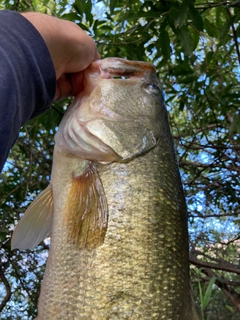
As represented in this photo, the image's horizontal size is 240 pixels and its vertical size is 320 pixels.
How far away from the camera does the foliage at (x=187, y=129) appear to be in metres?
2.67

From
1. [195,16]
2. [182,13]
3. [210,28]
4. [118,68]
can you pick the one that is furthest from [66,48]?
[210,28]

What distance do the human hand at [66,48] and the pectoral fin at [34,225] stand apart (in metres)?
0.43

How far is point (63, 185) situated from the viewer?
1.53 metres

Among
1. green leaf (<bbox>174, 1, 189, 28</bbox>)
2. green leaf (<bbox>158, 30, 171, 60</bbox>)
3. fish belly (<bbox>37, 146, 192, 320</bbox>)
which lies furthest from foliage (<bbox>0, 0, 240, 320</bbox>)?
fish belly (<bbox>37, 146, 192, 320</bbox>)

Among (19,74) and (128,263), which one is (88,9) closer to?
(19,74)

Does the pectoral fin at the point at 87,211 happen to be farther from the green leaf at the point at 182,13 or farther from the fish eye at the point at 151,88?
the green leaf at the point at 182,13

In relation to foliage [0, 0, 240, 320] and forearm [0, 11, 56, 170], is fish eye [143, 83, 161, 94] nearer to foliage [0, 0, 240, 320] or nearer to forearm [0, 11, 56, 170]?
forearm [0, 11, 56, 170]

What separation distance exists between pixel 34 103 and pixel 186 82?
2042 millimetres

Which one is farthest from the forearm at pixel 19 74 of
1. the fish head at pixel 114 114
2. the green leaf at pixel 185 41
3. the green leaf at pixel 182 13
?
the green leaf at pixel 185 41

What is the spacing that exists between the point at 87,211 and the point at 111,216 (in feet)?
0.31

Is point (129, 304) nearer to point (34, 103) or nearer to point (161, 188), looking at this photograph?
point (161, 188)

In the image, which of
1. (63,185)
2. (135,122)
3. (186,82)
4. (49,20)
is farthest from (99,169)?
(186,82)

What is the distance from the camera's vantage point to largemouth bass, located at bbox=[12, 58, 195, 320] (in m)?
1.31

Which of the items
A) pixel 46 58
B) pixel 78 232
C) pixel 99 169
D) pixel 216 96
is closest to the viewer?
pixel 46 58
